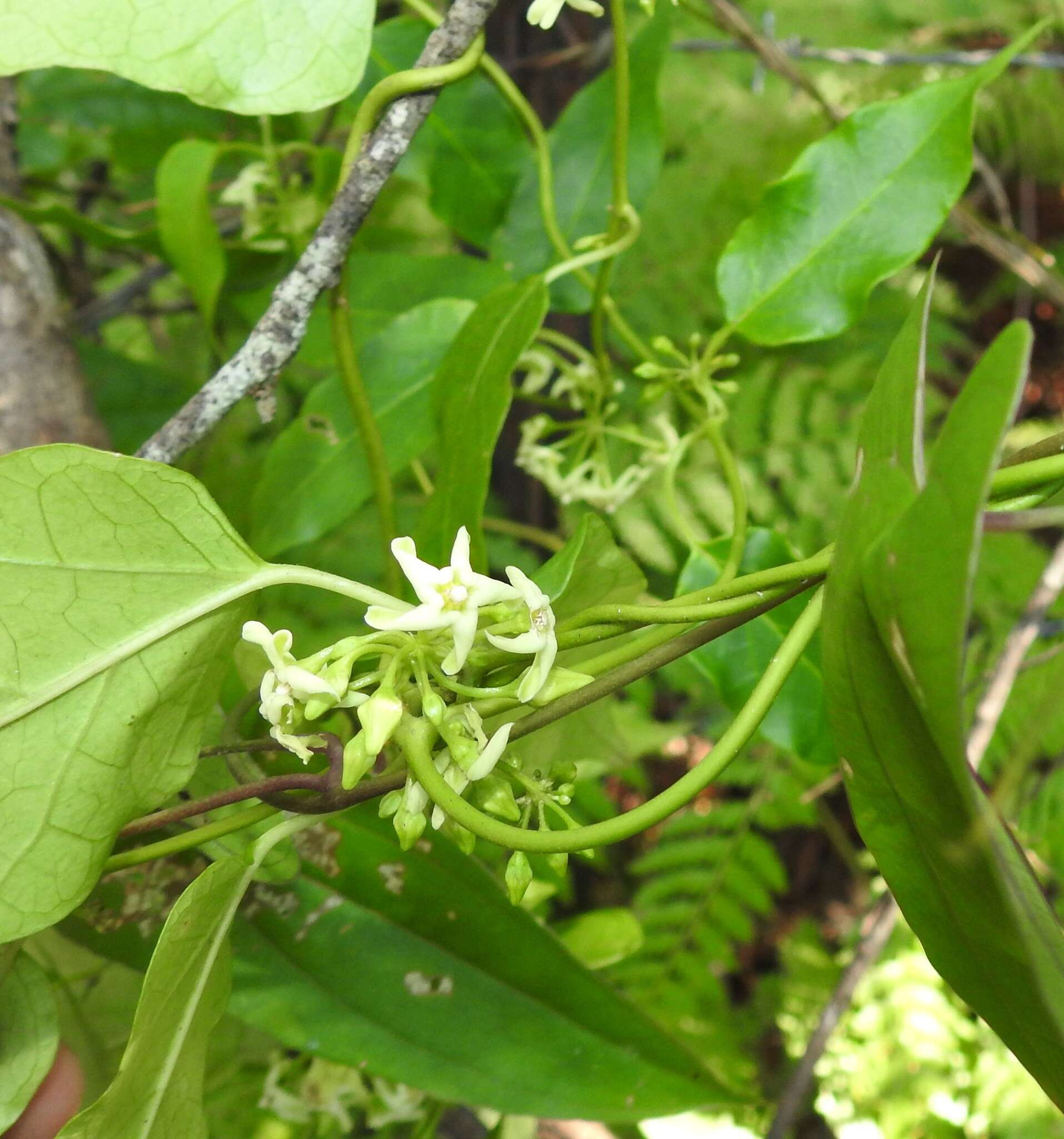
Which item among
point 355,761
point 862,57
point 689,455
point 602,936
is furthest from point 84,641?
point 689,455

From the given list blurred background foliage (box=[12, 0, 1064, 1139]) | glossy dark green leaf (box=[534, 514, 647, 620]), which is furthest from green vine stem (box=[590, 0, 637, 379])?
glossy dark green leaf (box=[534, 514, 647, 620])

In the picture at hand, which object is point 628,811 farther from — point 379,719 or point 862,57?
point 862,57

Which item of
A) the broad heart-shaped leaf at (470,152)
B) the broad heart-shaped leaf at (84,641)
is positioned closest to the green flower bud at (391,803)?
the broad heart-shaped leaf at (84,641)

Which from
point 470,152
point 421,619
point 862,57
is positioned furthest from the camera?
point 862,57

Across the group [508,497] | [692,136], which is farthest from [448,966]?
[692,136]

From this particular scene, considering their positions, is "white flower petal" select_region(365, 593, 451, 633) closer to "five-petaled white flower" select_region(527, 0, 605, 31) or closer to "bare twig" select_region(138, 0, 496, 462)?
"bare twig" select_region(138, 0, 496, 462)

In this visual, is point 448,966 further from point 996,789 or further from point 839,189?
point 839,189

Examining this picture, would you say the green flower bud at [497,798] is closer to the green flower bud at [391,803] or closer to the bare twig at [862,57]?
the green flower bud at [391,803]
